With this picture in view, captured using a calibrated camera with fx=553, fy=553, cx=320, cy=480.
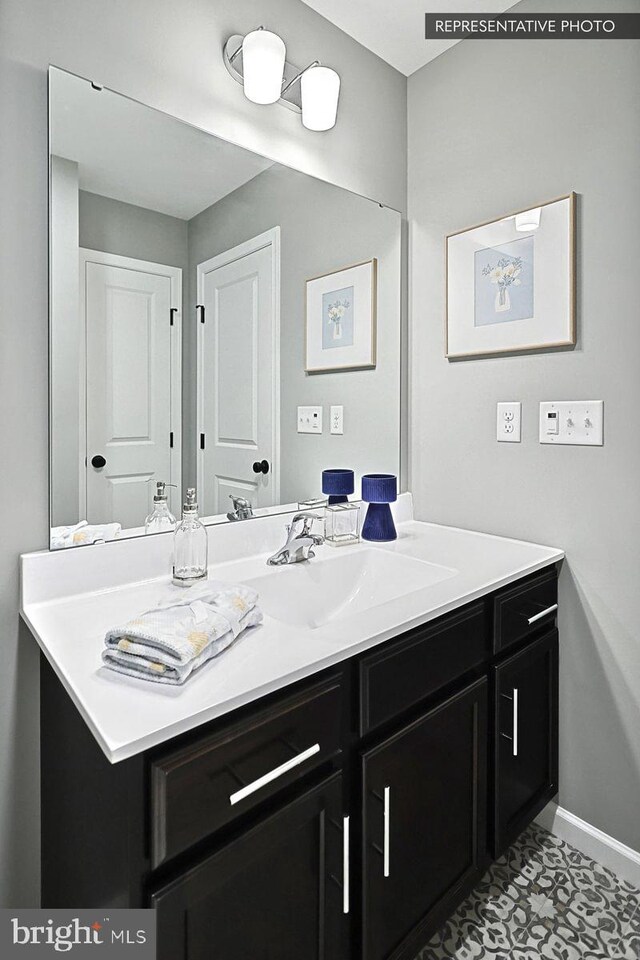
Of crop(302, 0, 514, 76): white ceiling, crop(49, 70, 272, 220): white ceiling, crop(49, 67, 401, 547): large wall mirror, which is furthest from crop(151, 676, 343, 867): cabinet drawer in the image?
crop(302, 0, 514, 76): white ceiling

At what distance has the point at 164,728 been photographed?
0.73 m

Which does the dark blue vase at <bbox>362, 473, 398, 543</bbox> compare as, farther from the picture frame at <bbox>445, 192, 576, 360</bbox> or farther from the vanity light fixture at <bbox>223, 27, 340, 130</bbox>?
the vanity light fixture at <bbox>223, 27, 340, 130</bbox>

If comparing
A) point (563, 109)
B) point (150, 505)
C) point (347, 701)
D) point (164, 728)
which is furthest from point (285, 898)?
point (563, 109)

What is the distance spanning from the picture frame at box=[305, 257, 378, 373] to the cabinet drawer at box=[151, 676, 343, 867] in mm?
1075

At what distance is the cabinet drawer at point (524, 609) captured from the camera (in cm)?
137

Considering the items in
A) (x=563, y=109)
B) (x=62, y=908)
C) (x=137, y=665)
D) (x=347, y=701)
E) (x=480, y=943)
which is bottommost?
(x=480, y=943)

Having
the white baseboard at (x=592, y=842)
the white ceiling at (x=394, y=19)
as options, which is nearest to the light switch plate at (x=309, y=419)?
the white ceiling at (x=394, y=19)

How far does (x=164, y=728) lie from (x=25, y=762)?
0.71 m

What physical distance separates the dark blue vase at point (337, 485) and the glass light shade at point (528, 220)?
0.90 m

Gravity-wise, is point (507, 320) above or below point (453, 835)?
above

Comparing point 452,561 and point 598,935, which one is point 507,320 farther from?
point 598,935

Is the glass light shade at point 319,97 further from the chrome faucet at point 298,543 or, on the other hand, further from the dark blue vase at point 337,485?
the chrome faucet at point 298,543

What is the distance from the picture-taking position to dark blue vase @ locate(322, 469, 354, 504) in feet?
5.83
